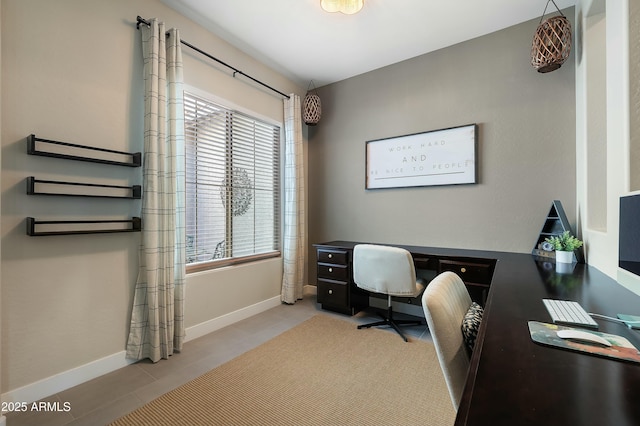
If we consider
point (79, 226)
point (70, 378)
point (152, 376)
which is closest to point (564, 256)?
point (152, 376)

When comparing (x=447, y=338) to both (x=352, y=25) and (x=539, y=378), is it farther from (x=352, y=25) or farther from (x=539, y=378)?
(x=352, y=25)

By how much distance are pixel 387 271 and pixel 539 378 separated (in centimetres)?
183

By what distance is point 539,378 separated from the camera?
2.06 feet

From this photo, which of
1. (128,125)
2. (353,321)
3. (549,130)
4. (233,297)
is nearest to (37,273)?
(128,125)

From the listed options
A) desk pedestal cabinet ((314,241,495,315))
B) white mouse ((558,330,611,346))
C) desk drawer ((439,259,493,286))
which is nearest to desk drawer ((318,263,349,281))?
desk pedestal cabinet ((314,241,495,315))

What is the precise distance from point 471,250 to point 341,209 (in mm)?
1547

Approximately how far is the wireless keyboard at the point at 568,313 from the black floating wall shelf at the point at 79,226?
246cm

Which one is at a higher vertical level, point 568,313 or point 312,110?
point 312,110

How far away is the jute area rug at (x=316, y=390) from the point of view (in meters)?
1.55

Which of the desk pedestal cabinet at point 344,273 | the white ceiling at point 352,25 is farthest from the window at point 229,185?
the desk pedestal cabinet at point 344,273

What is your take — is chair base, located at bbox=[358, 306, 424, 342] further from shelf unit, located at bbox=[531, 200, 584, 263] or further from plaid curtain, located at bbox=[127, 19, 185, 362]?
plaid curtain, located at bbox=[127, 19, 185, 362]

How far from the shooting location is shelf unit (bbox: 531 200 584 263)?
220cm

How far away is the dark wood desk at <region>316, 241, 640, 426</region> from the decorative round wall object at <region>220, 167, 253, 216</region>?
251 centimetres

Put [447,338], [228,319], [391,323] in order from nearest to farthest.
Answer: [447,338] < [391,323] < [228,319]
